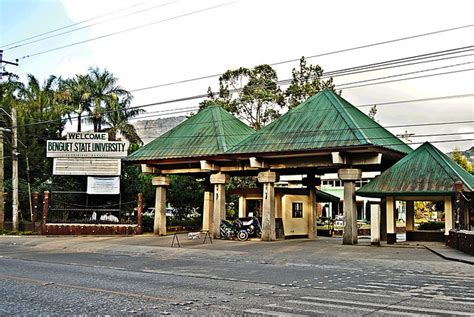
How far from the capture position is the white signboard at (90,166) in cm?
3912

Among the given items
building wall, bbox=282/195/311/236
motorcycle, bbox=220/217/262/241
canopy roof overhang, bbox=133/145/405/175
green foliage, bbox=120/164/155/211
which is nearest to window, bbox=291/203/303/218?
building wall, bbox=282/195/311/236

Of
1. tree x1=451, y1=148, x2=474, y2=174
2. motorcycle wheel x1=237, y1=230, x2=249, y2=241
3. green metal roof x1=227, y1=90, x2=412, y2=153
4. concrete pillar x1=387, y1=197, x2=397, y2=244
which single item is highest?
tree x1=451, y1=148, x2=474, y2=174

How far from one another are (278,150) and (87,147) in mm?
16565

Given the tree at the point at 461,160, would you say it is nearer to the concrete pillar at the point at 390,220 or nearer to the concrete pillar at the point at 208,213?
the concrete pillar at the point at 208,213

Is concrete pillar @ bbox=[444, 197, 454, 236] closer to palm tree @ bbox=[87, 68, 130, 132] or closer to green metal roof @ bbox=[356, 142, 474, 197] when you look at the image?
green metal roof @ bbox=[356, 142, 474, 197]

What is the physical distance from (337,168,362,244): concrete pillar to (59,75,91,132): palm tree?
33.9 m

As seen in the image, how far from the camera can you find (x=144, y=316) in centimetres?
941

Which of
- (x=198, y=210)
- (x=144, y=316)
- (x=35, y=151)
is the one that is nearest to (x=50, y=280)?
(x=144, y=316)

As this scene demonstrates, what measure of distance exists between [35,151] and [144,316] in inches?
1690

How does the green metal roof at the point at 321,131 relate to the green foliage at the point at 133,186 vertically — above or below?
above

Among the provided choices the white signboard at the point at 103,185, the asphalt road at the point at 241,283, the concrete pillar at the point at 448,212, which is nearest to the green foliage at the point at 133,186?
the white signboard at the point at 103,185

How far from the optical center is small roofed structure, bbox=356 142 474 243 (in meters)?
25.7

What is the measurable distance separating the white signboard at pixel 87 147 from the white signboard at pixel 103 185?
1.62 metres

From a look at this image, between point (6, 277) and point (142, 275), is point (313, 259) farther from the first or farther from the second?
point (6, 277)
